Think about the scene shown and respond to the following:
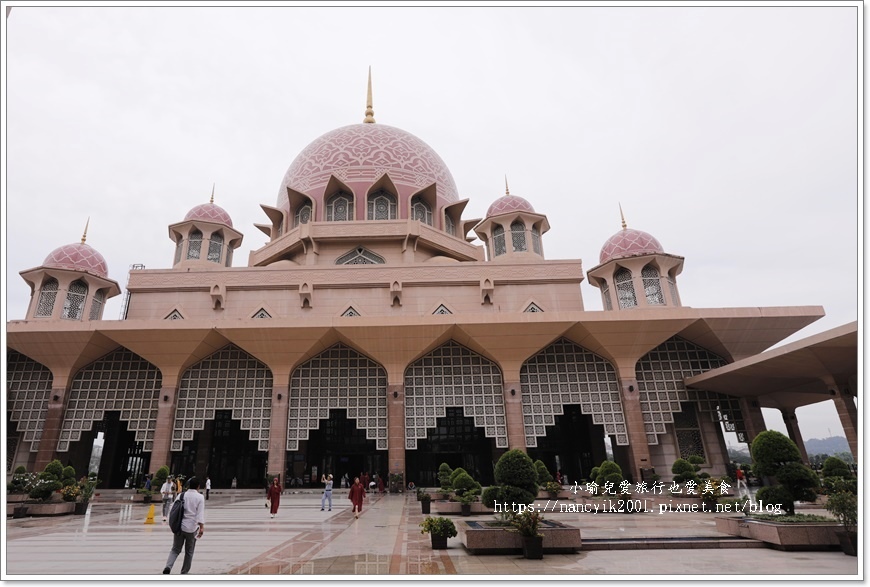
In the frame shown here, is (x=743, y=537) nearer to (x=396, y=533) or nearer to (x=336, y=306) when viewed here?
(x=396, y=533)

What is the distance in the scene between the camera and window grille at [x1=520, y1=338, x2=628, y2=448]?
755 inches

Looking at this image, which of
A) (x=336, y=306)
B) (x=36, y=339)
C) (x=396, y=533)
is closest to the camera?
(x=396, y=533)

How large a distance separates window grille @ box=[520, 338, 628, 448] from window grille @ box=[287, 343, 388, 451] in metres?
5.75

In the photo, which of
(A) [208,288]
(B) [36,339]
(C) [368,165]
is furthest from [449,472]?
(C) [368,165]

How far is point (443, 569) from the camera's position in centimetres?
570

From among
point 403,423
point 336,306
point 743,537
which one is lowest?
point 743,537

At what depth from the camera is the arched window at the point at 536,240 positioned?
25022mm

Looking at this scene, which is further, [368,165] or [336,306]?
[368,165]

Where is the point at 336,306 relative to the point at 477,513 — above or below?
above

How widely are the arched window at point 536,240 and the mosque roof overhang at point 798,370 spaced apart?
9186 mm

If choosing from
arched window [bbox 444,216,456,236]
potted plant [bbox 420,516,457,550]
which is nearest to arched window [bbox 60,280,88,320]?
arched window [bbox 444,216,456,236]

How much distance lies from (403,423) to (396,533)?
10660 millimetres

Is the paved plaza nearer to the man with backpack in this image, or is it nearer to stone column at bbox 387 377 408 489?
the man with backpack

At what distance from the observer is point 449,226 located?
29.7m
